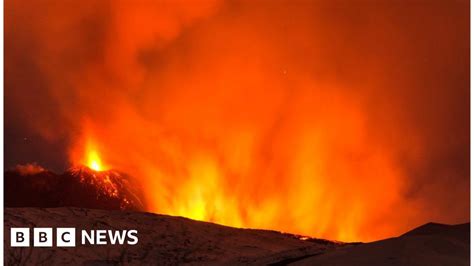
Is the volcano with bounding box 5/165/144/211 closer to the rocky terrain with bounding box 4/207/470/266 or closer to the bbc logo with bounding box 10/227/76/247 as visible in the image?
the rocky terrain with bounding box 4/207/470/266

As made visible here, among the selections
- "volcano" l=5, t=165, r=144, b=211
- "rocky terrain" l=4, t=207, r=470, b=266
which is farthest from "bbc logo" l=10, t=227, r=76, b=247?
"volcano" l=5, t=165, r=144, b=211

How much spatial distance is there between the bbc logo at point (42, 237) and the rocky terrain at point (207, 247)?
9cm

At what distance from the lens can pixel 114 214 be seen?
9.91 m

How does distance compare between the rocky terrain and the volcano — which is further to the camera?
the volcano

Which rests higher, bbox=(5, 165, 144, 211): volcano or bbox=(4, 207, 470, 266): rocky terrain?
bbox=(5, 165, 144, 211): volcano

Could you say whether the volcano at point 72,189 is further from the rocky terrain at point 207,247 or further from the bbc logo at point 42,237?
the bbc logo at point 42,237

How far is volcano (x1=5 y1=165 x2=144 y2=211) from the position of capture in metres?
9.88

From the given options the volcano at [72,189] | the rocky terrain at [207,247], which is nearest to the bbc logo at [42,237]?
the rocky terrain at [207,247]

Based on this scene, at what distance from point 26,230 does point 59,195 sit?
6.66 feet

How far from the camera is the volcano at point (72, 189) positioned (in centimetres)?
988

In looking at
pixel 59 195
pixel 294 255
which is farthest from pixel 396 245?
pixel 59 195

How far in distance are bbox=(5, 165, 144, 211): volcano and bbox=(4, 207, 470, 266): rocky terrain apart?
352 millimetres

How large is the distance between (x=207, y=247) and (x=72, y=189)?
204cm

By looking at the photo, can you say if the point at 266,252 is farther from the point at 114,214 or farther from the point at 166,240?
the point at 114,214
